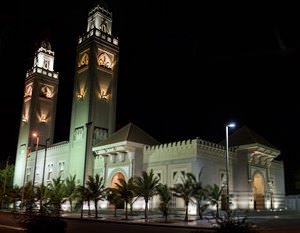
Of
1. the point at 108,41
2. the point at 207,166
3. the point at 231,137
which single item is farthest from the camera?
the point at 108,41

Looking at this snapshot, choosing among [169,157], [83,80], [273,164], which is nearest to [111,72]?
[83,80]

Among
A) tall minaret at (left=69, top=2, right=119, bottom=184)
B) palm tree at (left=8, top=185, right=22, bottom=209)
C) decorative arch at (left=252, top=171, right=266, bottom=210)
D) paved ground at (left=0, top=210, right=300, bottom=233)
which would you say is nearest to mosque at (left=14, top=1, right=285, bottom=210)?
tall minaret at (left=69, top=2, right=119, bottom=184)

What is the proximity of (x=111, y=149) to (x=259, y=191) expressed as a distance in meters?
20.4

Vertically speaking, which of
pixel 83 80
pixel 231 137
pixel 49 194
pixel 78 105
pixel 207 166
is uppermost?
pixel 83 80

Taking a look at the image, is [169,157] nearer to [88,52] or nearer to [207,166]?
[207,166]

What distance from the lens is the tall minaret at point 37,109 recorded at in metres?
64.5

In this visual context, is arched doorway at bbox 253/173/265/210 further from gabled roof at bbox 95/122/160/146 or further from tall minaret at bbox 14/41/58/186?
tall minaret at bbox 14/41/58/186

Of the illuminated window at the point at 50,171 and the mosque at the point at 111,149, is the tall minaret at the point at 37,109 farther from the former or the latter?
the illuminated window at the point at 50,171

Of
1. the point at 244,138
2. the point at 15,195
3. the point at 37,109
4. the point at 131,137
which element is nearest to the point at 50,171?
the point at 15,195

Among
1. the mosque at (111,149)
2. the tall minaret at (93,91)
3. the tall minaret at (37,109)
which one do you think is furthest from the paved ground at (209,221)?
the tall minaret at (37,109)

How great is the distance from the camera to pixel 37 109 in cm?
6538

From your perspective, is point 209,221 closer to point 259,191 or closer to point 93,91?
point 259,191

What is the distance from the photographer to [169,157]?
4178cm

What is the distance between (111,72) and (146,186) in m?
25.0
